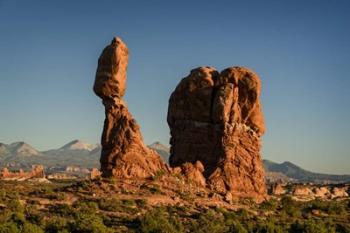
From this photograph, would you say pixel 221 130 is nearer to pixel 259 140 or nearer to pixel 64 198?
pixel 259 140

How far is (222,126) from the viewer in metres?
45.6

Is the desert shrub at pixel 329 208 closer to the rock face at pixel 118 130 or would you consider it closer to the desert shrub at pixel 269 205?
the desert shrub at pixel 269 205

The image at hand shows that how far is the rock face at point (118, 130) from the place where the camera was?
40.7m

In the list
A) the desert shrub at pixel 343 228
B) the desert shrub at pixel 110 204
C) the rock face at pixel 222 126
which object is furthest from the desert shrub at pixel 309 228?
the desert shrub at pixel 110 204

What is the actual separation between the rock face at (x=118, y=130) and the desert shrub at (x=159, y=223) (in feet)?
18.9

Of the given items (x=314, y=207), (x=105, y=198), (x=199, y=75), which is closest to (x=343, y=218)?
(x=314, y=207)

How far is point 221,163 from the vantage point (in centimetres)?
4478

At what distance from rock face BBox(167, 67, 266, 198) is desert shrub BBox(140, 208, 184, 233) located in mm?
9267

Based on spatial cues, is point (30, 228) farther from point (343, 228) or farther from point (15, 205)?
point (343, 228)

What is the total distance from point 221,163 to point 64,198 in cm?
1285

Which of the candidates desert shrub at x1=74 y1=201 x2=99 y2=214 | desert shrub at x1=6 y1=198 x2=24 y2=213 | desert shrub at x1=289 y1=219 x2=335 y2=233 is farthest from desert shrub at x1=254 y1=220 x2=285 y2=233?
desert shrub at x1=6 y1=198 x2=24 y2=213

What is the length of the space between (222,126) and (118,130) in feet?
28.6

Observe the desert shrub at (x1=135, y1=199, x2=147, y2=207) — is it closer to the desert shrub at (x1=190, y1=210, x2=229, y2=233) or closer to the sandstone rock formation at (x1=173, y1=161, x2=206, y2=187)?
the desert shrub at (x1=190, y1=210, x2=229, y2=233)

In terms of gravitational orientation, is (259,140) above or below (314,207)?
above
